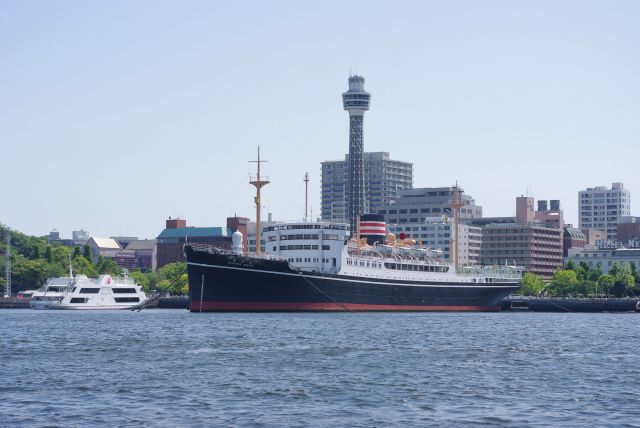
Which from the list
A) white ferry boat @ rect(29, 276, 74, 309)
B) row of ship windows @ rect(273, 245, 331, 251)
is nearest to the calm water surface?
row of ship windows @ rect(273, 245, 331, 251)

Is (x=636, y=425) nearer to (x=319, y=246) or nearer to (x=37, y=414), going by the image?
(x=37, y=414)

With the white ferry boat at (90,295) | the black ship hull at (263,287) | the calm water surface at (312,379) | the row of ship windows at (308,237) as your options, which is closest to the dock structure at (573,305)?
the black ship hull at (263,287)

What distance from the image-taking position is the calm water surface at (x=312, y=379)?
43.9 m

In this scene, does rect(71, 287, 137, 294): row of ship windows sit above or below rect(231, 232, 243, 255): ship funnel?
below

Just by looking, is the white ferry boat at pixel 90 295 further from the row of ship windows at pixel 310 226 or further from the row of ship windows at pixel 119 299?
the row of ship windows at pixel 310 226

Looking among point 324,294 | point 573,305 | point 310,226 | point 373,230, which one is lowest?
point 573,305

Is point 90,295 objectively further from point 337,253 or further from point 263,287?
point 263,287

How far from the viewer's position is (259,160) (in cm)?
15088

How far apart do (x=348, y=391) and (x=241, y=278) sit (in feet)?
255

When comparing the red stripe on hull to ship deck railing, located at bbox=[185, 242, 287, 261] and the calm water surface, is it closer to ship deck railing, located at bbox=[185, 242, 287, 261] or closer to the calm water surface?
ship deck railing, located at bbox=[185, 242, 287, 261]

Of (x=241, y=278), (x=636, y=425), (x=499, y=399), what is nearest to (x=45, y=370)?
(x=499, y=399)

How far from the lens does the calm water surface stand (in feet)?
144

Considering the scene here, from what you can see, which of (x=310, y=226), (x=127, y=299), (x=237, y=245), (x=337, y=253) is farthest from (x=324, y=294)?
(x=127, y=299)

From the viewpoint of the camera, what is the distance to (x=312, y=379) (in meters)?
55.5
